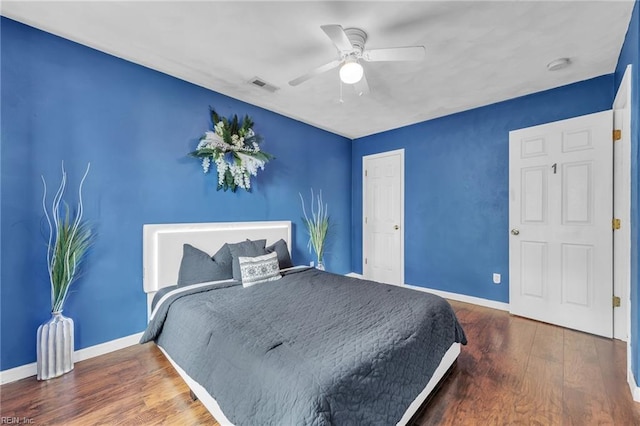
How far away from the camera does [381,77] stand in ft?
8.98

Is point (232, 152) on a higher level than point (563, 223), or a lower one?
higher

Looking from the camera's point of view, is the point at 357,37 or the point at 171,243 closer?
the point at 357,37

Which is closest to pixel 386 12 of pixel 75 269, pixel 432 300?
pixel 432 300

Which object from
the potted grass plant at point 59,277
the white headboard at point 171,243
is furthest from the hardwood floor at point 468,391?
the white headboard at point 171,243

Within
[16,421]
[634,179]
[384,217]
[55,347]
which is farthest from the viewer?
[384,217]

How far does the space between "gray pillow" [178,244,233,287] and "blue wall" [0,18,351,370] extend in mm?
370

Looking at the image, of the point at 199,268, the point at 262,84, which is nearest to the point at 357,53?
the point at 262,84

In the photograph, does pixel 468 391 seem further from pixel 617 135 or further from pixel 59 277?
pixel 59 277

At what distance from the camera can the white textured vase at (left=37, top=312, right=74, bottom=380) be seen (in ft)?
6.44

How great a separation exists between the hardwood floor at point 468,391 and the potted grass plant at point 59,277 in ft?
0.44

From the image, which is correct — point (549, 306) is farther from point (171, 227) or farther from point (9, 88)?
point (9, 88)

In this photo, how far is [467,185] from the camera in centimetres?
365

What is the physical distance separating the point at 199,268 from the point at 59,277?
3.20 feet

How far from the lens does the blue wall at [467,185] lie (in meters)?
3.07
